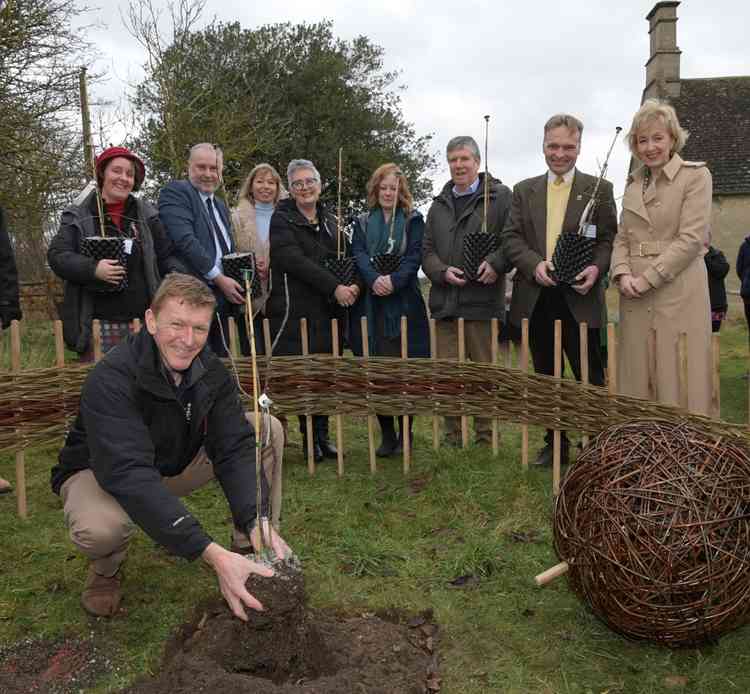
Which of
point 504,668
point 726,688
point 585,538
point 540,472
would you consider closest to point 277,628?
point 504,668

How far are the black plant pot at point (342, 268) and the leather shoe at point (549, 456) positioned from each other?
1663 mm

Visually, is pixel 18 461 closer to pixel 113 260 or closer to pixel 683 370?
pixel 113 260

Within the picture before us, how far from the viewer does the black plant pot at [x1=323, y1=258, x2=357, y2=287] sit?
4.86 m

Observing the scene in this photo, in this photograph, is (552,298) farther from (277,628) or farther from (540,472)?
(277,628)

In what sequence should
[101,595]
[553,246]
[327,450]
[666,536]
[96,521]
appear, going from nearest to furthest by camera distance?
[666,536] < [96,521] < [101,595] < [553,246] < [327,450]

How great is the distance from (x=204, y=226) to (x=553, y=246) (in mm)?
2222

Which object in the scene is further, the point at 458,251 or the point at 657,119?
the point at 458,251

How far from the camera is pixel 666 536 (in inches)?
95.7

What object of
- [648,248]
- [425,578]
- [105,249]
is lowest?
[425,578]

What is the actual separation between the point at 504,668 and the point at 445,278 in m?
2.64

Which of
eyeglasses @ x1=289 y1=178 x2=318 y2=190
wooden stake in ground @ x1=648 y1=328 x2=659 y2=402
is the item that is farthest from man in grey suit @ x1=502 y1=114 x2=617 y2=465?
eyeglasses @ x1=289 y1=178 x2=318 y2=190

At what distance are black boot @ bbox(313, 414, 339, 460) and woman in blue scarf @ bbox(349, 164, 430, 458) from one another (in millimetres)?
386

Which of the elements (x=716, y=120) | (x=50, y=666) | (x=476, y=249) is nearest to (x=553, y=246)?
(x=476, y=249)

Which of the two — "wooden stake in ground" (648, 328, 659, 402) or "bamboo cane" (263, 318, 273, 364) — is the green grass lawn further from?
"bamboo cane" (263, 318, 273, 364)
